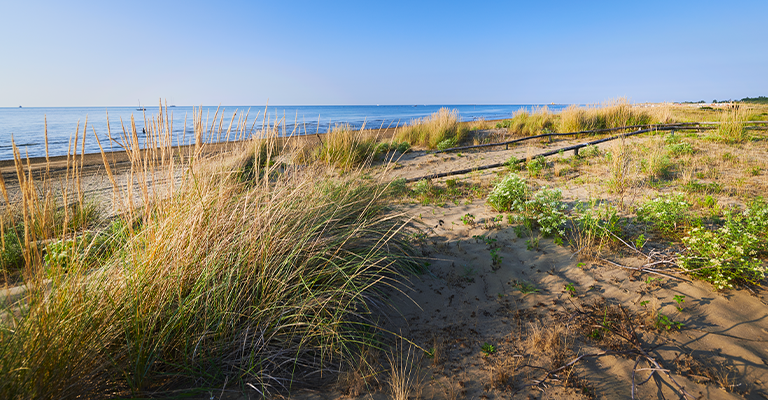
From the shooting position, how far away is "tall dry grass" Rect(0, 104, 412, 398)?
1.53 m

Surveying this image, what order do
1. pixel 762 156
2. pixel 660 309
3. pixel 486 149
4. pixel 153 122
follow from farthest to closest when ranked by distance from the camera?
pixel 486 149 < pixel 762 156 < pixel 660 309 < pixel 153 122

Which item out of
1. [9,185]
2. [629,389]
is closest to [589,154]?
[629,389]

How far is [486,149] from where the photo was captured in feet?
37.6

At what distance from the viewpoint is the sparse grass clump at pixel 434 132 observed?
41.6ft

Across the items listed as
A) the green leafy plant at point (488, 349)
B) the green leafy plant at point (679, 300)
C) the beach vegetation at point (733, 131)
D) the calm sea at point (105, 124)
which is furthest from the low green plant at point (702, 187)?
the beach vegetation at point (733, 131)

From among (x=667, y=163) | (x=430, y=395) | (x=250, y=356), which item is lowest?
(x=430, y=395)

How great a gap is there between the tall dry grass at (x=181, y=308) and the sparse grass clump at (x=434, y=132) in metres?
10.6

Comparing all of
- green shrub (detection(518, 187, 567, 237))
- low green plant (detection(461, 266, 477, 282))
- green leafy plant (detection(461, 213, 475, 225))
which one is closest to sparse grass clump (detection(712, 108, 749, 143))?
green shrub (detection(518, 187, 567, 237))

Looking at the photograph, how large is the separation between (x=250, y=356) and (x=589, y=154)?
28.3 feet

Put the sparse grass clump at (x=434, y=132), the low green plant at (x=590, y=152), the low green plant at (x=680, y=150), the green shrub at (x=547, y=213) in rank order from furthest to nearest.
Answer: the sparse grass clump at (x=434, y=132) < the low green plant at (x=590, y=152) < the low green plant at (x=680, y=150) < the green shrub at (x=547, y=213)

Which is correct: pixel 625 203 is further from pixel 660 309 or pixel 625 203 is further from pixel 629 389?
pixel 629 389

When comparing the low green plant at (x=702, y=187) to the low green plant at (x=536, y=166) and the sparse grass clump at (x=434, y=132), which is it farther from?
the sparse grass clump at (x=434, y=132)

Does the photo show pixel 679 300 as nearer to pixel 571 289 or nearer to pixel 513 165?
pixel 571 289

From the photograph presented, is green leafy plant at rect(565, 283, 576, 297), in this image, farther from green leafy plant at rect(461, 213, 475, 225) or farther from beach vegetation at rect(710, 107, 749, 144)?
beach vegetation at rect(710, 107, 749, 144)
